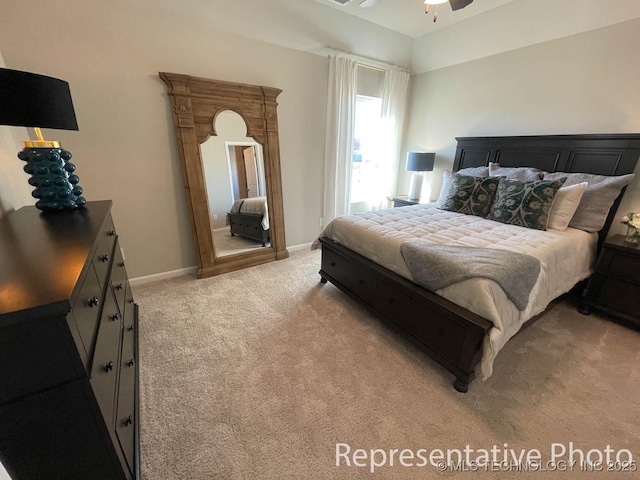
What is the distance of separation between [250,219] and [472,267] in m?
2.40

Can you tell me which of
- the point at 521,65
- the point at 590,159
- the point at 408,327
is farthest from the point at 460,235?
the point at 521,65

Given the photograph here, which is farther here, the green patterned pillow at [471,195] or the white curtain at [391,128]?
the white curtain at [391,128]

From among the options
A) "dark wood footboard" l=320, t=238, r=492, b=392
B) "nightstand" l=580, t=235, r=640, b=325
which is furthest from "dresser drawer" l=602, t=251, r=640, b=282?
"dark wood footboard" l=320, t=238, r=492, b=392

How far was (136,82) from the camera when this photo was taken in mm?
2191

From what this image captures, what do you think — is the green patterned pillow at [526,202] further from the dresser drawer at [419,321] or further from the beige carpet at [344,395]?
the dresser drawer at [419,321]

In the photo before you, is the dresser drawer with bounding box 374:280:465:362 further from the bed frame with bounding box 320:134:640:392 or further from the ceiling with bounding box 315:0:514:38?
the ceiling with bounding box 315:0:514:38

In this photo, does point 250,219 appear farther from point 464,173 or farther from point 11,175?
point 464,173

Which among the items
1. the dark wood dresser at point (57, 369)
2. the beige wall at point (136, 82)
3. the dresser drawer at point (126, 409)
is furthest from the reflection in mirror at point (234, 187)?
the dark wood dresser at point (57, 369)

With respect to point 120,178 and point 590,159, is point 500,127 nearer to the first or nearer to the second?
point 590,159

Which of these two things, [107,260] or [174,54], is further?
[174,54]

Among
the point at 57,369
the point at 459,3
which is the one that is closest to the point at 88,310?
the point at 57,369

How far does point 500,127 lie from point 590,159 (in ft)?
3.09

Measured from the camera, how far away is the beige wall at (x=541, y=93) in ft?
7.19

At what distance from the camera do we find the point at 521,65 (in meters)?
2.73
